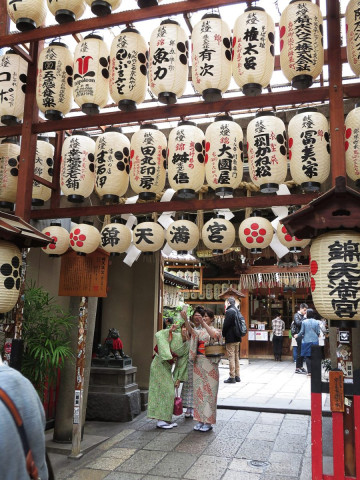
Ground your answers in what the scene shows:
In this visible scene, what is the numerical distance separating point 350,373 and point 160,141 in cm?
406

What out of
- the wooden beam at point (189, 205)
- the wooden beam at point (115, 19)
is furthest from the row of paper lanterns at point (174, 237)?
the wooden beam at point (115, 19)

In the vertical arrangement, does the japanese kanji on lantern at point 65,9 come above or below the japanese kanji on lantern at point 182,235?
above

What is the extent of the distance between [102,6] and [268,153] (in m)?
3.18

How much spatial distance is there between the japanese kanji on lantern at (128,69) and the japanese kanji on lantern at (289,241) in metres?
2.76

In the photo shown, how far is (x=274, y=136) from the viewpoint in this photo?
233 inches

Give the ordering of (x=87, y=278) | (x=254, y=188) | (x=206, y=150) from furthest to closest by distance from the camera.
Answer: (x=254, y=188), (x=87, y=278), (x=206, y=150)

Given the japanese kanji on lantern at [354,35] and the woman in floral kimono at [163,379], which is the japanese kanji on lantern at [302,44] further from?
the woman in floral kimono at [163,379]

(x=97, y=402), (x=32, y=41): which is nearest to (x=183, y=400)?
(x=97, y=402)

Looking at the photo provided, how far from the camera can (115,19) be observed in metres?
6.29

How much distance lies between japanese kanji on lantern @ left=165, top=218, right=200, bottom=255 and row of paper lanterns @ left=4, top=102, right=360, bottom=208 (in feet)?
1.92

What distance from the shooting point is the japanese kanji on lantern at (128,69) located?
624 centimetres

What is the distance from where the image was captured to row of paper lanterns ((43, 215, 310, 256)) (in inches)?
250

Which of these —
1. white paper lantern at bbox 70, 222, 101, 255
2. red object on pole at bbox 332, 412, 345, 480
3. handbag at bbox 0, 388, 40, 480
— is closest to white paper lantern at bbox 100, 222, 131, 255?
white paper lantern at bbox 70, 222, 101, 255

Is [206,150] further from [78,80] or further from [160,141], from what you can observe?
[78,80]
